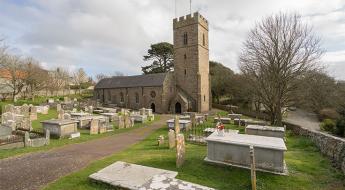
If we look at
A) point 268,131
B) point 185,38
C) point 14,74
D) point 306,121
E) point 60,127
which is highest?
point 185,38

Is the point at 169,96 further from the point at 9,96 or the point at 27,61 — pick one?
the point at 9,96

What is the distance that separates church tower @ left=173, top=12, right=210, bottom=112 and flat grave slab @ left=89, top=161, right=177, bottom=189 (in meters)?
27.7

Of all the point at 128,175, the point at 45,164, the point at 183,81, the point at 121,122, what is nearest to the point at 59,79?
the point at 183,81

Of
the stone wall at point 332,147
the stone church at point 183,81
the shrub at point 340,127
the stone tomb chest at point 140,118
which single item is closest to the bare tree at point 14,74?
the stone church at point 183,81

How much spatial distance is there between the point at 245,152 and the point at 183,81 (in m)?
29.6

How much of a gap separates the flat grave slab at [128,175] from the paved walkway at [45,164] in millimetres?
2031

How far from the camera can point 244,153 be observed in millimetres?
7125

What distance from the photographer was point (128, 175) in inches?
239

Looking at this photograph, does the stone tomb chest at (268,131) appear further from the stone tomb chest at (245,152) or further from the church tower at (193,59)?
the church tower at (193,59)

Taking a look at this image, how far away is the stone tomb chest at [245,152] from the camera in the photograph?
675 centimetres

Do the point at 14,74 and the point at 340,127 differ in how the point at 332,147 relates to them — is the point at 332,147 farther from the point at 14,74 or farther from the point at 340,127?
the point at 14,74

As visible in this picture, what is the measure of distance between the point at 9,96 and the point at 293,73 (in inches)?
2219

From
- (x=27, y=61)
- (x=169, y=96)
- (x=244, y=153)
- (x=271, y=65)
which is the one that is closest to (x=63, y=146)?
(x=244, y=153)

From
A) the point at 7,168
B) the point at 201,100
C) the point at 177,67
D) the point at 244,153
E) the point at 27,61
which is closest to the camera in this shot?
the point at 244,153
